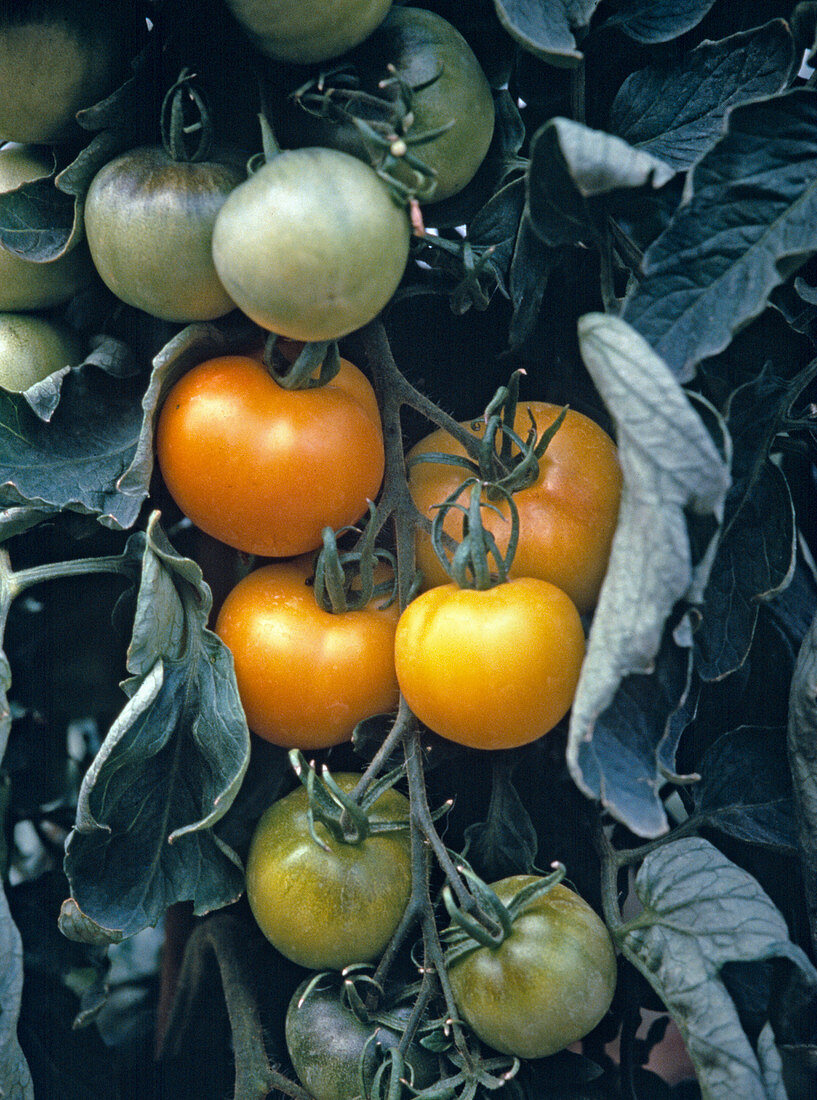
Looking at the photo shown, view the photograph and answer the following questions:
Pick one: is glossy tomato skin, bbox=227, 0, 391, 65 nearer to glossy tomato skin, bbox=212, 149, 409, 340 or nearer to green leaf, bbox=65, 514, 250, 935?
glossy tomato skin, bbox=212, 149, 409, 340

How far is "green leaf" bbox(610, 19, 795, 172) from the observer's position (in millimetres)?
468

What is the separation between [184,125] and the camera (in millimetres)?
468

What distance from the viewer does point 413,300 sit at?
1.77ft

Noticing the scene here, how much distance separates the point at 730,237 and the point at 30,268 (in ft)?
1.12

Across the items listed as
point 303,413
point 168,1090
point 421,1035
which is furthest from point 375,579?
point 168,1090

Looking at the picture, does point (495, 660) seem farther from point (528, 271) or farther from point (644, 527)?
point (528, 271)

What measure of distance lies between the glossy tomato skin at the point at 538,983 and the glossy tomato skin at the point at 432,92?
13.7 inches

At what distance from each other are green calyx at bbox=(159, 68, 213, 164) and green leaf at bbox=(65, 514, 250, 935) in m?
0.17

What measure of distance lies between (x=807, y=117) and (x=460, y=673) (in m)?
0.28

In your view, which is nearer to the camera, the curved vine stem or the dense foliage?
the dense foliage

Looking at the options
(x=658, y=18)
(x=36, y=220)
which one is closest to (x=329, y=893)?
(x=36, y=220)

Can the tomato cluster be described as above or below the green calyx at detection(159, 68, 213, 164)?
below

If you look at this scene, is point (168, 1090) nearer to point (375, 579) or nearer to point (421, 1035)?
point (421, 1035)

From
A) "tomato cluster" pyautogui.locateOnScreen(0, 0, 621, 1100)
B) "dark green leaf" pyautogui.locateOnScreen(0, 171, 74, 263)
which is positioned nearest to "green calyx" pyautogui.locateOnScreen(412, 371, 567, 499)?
"tomato cluster" pyautogui.locateOnScreen(0, 0, 621, 1100)
